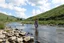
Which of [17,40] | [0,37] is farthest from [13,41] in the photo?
[0,37]

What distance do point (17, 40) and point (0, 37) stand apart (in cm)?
262

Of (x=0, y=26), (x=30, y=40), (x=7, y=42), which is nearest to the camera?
(x=7, y=42)

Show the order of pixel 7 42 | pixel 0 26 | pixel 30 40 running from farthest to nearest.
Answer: pixel 0 26 < pixel 30 40 < pixel 7 42

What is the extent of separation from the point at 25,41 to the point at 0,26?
736 inches

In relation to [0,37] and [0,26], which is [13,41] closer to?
[0,37]

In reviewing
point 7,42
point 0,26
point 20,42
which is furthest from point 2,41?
point 0,26

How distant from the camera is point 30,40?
25.1m

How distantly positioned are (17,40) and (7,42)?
6.23 feet

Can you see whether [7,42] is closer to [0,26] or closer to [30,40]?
[30,40]

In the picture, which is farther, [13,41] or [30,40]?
[30,40]

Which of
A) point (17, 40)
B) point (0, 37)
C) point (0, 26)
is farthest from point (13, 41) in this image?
point (0, 26)

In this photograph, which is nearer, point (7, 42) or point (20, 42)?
point (7, 42)

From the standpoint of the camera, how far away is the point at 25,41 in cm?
2431

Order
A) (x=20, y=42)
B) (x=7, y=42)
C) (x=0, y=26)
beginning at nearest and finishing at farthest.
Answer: (x=7, y=42) < (x=20, y=42) < (x=0, y=26)
